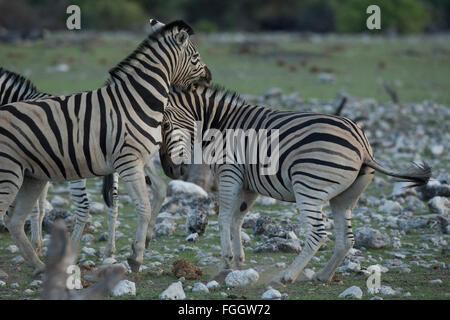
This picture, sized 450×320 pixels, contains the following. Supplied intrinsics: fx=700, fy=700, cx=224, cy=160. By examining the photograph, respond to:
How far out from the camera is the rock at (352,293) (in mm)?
5625

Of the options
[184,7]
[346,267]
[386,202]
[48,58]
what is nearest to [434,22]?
[184,7]

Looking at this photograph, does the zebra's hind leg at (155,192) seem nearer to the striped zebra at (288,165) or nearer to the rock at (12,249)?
the striped zebra at (288,165)

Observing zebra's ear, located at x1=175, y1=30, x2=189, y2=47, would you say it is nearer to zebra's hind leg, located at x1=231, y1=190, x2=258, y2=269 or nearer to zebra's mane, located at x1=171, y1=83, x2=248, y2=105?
zebra's mane, located at x1=171, y1=83, x2=248, y2=105

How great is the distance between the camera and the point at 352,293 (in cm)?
566

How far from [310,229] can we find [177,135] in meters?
1.78

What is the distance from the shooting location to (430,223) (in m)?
8.29

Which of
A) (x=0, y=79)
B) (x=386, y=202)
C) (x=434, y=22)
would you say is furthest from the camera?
(x=434, y=22)

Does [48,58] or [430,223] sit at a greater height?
[48,58]

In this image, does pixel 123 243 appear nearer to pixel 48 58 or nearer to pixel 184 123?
pixel 184 123

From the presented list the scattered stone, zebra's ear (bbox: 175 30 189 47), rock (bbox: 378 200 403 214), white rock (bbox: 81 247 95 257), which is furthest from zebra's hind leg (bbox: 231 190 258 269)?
rock (bbox: 378 200 403 214)

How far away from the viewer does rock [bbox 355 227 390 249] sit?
24.4ft

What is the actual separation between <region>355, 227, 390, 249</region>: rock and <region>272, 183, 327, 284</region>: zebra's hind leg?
4.82 feet

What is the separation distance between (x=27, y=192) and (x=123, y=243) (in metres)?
1.52

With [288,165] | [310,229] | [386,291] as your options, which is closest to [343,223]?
[310,229]
